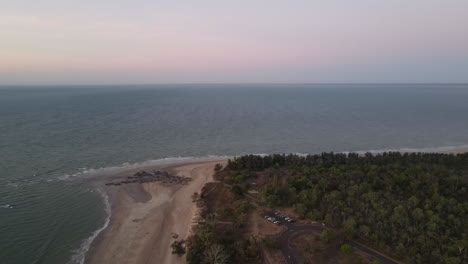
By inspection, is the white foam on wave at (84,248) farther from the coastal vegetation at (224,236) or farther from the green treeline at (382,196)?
the green treeline at (382,196)

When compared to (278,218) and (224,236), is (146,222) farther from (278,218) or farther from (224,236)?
(278,218)

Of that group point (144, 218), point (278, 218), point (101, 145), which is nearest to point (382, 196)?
point (278, 218)

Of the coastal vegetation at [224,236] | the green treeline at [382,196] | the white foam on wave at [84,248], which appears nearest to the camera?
the coastal vegetation at [224,236]

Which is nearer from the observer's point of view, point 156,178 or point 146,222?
point 146,222

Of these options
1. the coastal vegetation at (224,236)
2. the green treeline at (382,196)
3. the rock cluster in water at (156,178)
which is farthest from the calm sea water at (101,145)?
the green treeline at (382,196)

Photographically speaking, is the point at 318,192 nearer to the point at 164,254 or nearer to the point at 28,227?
the point at 164,254

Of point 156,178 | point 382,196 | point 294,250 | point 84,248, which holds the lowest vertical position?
point 84,248
